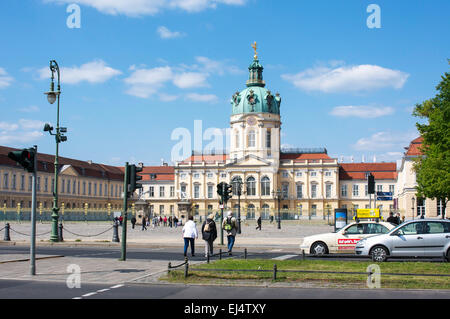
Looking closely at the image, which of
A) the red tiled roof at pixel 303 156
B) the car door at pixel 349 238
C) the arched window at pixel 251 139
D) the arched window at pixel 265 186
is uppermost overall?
the arched window at pixel 251 139

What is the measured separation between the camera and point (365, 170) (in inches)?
4405

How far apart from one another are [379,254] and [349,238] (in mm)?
2745

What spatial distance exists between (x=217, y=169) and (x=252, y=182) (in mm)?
8575

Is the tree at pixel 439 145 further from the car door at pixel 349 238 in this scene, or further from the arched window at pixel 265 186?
the arched window at pixel 265 186

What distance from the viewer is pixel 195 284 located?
508 inches

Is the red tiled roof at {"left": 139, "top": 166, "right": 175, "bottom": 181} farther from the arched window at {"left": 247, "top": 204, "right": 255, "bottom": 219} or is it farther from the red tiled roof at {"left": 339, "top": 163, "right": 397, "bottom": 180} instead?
the red tiled roof at {"left": 339, "top": 163, "right": 397, "bottom": 180}

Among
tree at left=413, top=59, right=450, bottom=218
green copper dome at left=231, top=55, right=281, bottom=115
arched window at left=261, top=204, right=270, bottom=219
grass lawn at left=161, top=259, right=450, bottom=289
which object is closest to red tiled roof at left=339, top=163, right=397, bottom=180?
green copper dome at left=231, top=55, right=281, bottom=115

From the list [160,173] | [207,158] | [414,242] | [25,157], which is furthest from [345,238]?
[160,173]

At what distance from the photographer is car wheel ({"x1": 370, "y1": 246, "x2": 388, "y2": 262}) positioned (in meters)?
17.9

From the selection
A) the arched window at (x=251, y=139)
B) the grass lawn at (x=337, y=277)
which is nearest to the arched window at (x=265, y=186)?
the arched window at (x=251, y=139)

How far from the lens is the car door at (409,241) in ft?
58.4

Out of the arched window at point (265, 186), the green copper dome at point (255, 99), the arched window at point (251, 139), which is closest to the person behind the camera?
the arched window at point (265, 186)

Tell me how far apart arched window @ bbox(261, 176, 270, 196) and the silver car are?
88.5 meters

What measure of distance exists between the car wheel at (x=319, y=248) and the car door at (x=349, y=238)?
444mm
